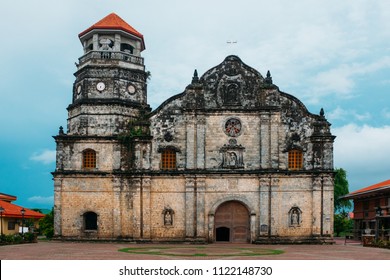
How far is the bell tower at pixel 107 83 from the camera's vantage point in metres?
36.3

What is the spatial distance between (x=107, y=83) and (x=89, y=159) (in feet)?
18.3

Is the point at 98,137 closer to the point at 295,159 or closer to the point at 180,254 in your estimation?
the point at 180,254

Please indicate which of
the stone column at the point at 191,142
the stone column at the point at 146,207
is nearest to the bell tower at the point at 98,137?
the stone column at the point at 146,207

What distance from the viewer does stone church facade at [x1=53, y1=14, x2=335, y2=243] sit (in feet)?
115

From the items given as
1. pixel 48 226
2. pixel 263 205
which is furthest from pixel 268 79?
pixel 48 226

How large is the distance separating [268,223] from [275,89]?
9.28m

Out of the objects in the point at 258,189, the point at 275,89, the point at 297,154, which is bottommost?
the point at 258,189

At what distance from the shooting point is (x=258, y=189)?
35156 mm

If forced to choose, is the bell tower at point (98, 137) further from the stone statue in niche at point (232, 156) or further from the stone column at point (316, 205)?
the stone column at point (316, 205)

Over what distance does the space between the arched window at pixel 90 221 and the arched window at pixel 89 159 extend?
329cm

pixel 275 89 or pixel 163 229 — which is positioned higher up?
pixel 275 89

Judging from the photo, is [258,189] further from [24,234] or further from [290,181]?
[24,234]

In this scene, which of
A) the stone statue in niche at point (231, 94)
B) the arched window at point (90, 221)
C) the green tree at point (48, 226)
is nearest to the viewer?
the arched window at point (90, 221)

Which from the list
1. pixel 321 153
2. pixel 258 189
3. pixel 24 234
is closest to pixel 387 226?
pixel 321 153
